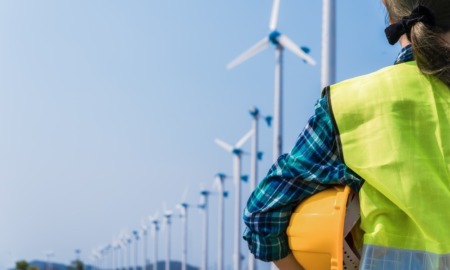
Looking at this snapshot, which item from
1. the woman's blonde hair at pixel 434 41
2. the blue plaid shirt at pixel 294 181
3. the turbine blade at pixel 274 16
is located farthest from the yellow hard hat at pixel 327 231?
the turbine blade at pixel 274 16

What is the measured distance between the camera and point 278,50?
24.3 meters

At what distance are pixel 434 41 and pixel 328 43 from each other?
31.1 feet

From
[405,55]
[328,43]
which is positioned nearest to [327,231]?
[405,55]

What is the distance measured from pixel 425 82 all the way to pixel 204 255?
47.4m

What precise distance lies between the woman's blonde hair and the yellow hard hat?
0.33 meters

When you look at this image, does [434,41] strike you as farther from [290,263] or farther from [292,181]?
[290,263]

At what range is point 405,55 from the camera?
2.04 m

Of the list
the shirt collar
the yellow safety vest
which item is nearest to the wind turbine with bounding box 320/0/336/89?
the shirt collar

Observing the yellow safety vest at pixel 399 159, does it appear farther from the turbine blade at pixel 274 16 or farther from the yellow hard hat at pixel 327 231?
the turbine blade at pixel 274 16

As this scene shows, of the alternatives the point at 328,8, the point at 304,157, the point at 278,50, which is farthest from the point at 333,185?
the point at 278,50

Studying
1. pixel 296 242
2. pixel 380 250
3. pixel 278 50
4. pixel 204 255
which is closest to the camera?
pixel 380 250

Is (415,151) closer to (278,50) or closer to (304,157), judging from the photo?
(304,157)

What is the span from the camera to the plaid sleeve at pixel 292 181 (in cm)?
201

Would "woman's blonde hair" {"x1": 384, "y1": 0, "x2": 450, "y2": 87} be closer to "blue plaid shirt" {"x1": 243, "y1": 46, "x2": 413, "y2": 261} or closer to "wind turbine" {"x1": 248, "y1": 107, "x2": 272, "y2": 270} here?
"blue plaid shirt" {"x1": 243, "y1": 46, "x2": 413, "y2": 261}
